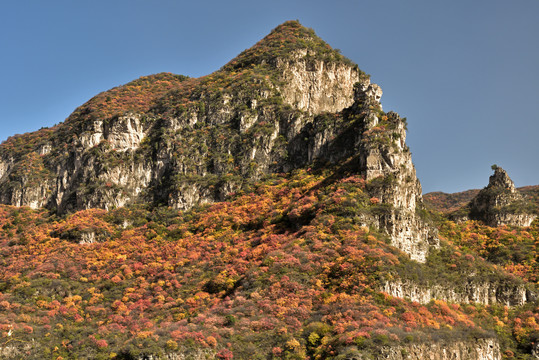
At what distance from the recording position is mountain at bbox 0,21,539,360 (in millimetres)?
56844

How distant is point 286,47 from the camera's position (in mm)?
135750

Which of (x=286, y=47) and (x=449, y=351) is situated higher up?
(x=286, y=47)

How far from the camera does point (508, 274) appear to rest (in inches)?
3125

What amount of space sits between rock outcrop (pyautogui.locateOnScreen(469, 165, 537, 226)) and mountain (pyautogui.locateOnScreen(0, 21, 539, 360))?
3090mm

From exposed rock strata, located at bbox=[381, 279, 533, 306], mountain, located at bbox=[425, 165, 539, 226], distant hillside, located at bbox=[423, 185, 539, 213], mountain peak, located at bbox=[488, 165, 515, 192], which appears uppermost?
distant hillside, located at bbox=[423, 185, 539, 213]

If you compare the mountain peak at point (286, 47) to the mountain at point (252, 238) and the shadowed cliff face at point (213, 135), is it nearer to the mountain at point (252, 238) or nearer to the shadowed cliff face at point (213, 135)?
the shadowed cliff face at point (213, 135)

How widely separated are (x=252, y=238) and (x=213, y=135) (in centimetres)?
4359

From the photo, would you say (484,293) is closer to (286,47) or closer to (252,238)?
(252,238)

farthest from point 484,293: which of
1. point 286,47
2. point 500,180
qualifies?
point 286,47

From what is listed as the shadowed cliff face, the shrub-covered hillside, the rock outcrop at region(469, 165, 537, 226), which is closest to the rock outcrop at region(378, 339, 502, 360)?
the shrub-covered hillside

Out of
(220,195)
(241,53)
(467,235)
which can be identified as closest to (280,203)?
(220,195)

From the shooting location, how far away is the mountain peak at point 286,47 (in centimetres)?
13300

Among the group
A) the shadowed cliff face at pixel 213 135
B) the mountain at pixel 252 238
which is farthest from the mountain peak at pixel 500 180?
the shadowed cliff face at pixel 213 135

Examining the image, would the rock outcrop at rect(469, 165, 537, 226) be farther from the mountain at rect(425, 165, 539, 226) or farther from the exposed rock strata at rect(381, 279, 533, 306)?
the exposed rock strata at rect(381, 279, 533, 306)
